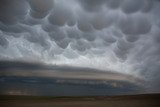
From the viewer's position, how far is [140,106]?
147ft

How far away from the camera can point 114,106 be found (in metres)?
47.3

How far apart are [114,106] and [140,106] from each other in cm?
505
